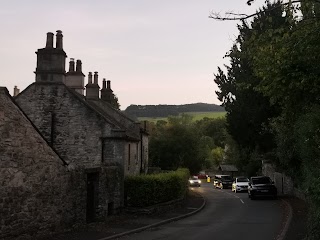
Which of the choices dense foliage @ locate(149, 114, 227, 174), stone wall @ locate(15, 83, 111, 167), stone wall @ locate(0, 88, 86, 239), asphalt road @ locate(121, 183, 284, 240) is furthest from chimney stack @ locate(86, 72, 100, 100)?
dense foliage @ locate(149, 114, 227, 174)

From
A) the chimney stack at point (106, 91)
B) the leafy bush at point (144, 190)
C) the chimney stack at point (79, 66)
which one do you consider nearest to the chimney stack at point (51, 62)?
the chimney stack at point (79, 66)

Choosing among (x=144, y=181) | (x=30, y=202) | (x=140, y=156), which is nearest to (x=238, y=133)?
(x=140, y=156)

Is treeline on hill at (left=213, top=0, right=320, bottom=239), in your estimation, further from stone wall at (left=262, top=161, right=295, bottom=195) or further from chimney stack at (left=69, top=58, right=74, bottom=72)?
chimney stack at (left=69, top=58, right=74, bottom=72)

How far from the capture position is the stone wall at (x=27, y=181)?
11953mm

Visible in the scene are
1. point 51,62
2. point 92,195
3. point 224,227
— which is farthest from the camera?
point 51,62

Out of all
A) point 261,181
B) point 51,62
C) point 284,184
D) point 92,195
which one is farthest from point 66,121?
point 284,184

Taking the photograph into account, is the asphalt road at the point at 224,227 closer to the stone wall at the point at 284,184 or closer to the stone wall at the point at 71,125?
the stone wall at the point at 71,125

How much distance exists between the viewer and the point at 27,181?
1277 centimetres

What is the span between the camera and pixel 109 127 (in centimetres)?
2314

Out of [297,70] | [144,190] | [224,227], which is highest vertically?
[297,70]

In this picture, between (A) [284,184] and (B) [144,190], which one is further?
(A) [284,184]

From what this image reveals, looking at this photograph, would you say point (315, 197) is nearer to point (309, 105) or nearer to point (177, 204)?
point (309, 105)

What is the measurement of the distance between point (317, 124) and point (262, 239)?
463 centimetres

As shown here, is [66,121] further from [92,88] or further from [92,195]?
[92,88]
